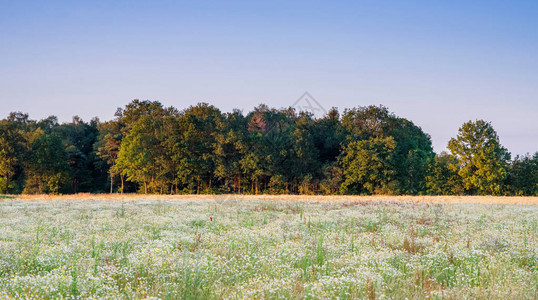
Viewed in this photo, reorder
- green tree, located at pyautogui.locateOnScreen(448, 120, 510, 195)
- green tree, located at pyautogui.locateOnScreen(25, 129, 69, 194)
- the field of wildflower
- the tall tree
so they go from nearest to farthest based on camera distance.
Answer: the field of wildflower → green tree, located at pyautogui.locateOnScreen(448, 120, 510, 195) → green tree, located at pyautogui.locateOnScreen(25, 129, 69, 194) → the tall tree

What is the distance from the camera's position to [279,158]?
61.7 meters

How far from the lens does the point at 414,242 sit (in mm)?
9445

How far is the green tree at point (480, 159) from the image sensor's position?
187 feet

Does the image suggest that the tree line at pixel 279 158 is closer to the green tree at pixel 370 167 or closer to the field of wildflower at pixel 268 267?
the green tree at pixel 370 167

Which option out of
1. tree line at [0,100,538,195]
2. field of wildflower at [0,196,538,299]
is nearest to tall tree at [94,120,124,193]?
tree line at [0,100,538,195]

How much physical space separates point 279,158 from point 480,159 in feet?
111

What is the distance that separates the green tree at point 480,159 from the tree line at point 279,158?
164 millimetres

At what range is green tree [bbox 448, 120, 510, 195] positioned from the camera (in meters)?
57.1

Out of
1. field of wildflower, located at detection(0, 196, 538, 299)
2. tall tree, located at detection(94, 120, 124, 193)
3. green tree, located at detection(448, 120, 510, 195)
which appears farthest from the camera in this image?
tall tree, located at detection(94, 120, 124, 193)

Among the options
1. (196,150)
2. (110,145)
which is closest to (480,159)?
(196,150)

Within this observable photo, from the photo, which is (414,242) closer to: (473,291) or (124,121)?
(473,291)

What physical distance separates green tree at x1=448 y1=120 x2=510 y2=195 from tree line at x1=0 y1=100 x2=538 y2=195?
0.54 ft

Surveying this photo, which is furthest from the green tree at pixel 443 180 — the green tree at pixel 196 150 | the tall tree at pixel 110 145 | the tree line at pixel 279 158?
the tall tree at pixel 110 145

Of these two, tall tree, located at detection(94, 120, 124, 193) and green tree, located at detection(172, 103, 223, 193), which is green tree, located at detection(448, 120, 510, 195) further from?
tall tree, located at detection(94, 120, 124, 193)
